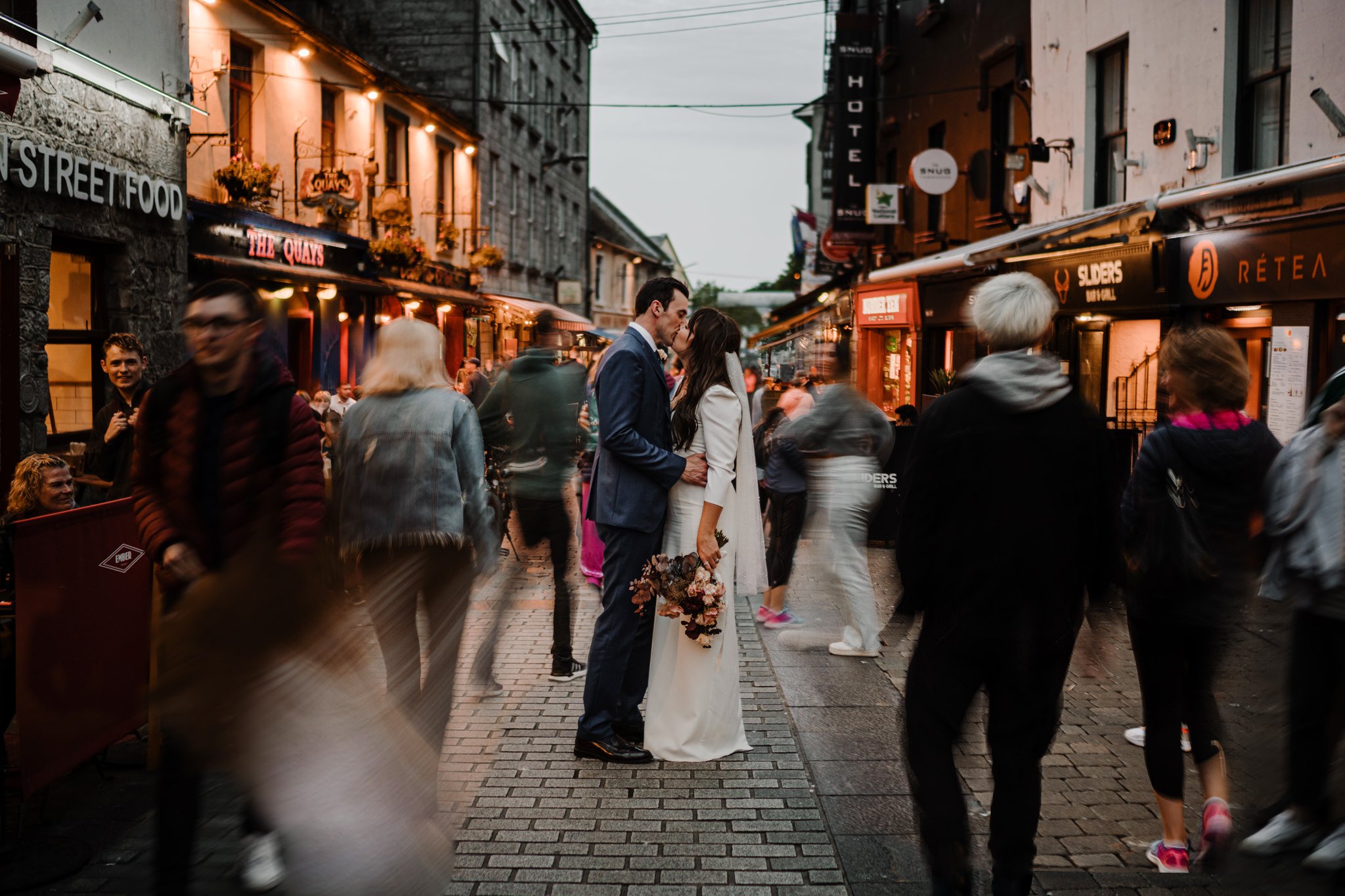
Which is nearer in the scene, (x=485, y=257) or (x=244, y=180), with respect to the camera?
(x=244, y=180)

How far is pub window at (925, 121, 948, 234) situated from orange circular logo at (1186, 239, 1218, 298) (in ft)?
29.8

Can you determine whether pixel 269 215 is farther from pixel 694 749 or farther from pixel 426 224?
pixel 694 749

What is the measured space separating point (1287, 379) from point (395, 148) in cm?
1808

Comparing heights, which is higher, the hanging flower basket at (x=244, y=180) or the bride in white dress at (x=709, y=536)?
the hanging flower basket at (x=244, y=180)

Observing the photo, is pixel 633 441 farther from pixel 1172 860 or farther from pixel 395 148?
pixel 395 148

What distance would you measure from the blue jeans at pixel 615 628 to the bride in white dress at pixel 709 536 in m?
0.11

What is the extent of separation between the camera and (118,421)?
570cm

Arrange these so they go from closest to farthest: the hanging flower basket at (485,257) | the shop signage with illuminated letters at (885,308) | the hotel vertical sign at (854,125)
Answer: the shop signage with illuminated letters at (885,308) < the hotel vertical sign at (854,125) < the hanging flower basket at (485,257)

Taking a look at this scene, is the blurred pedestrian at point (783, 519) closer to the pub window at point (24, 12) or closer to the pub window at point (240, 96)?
the pub window at point (24, 12)

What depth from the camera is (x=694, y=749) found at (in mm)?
4910

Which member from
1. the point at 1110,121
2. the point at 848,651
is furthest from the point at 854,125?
the point at 848,651

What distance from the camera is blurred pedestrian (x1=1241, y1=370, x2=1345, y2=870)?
362 cm

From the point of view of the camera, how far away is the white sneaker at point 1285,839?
3.85 metres

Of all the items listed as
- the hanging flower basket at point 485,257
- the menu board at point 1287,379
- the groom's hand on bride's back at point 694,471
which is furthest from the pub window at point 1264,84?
the hanging flower basket at point 485,257
